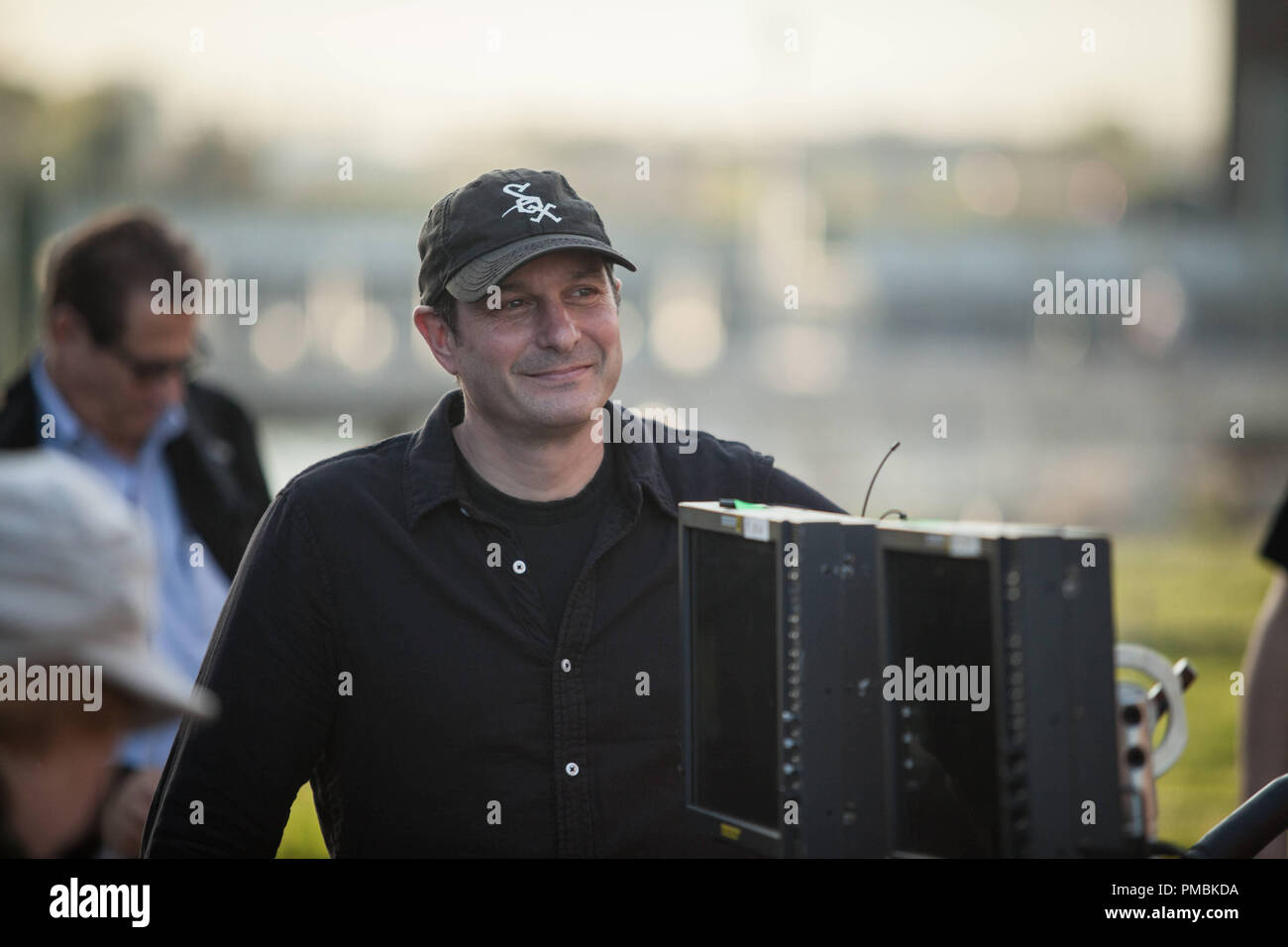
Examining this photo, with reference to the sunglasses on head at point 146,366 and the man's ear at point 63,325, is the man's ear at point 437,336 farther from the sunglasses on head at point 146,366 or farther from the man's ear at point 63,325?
the man's ear at point 63,325

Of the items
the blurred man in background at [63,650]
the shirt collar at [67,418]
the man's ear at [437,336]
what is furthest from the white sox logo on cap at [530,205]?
the shirt collar at [67,418]

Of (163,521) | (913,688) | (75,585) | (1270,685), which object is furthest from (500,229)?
(1270,685)

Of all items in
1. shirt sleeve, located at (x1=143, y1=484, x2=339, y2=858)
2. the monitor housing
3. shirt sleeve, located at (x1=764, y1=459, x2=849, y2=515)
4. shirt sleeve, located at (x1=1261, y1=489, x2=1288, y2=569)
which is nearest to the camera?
the monitor housing

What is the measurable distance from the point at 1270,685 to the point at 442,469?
2.05m

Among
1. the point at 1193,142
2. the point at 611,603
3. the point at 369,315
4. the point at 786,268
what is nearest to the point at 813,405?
the point at 786,268

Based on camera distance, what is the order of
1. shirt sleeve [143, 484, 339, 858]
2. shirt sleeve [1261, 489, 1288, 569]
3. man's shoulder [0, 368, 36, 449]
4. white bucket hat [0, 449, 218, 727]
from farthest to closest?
man's shoulder [0, 368, 36, 449] < shirt sleeve [1261, 489, 1288, 569] < shirt sleeve [143, 484, 339, 858] < white bucket hat [0, 449, 218, 727]

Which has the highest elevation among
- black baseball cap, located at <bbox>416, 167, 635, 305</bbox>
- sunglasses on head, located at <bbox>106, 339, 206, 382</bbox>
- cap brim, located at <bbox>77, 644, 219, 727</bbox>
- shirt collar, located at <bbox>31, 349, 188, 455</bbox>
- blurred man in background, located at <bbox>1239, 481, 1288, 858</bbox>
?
black baseball cap, located at <bbox>416, 167, 635, 305</bbox>

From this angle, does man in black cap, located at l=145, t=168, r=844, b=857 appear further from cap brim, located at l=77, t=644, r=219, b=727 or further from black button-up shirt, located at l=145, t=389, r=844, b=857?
cap brim, located at l=77, t=644, r=219, b=727

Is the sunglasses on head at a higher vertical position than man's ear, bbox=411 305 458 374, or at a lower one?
→ higher

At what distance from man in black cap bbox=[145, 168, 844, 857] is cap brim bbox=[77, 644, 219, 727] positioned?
45.1 inches

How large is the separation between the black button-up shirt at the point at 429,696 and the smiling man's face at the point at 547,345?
8.7 inches

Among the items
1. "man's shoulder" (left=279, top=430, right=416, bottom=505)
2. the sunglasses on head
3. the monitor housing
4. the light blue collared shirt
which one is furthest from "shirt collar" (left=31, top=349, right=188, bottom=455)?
the monitor housing

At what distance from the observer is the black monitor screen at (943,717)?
81.4 inches

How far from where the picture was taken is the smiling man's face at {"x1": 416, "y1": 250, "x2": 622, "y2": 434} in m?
3.11
